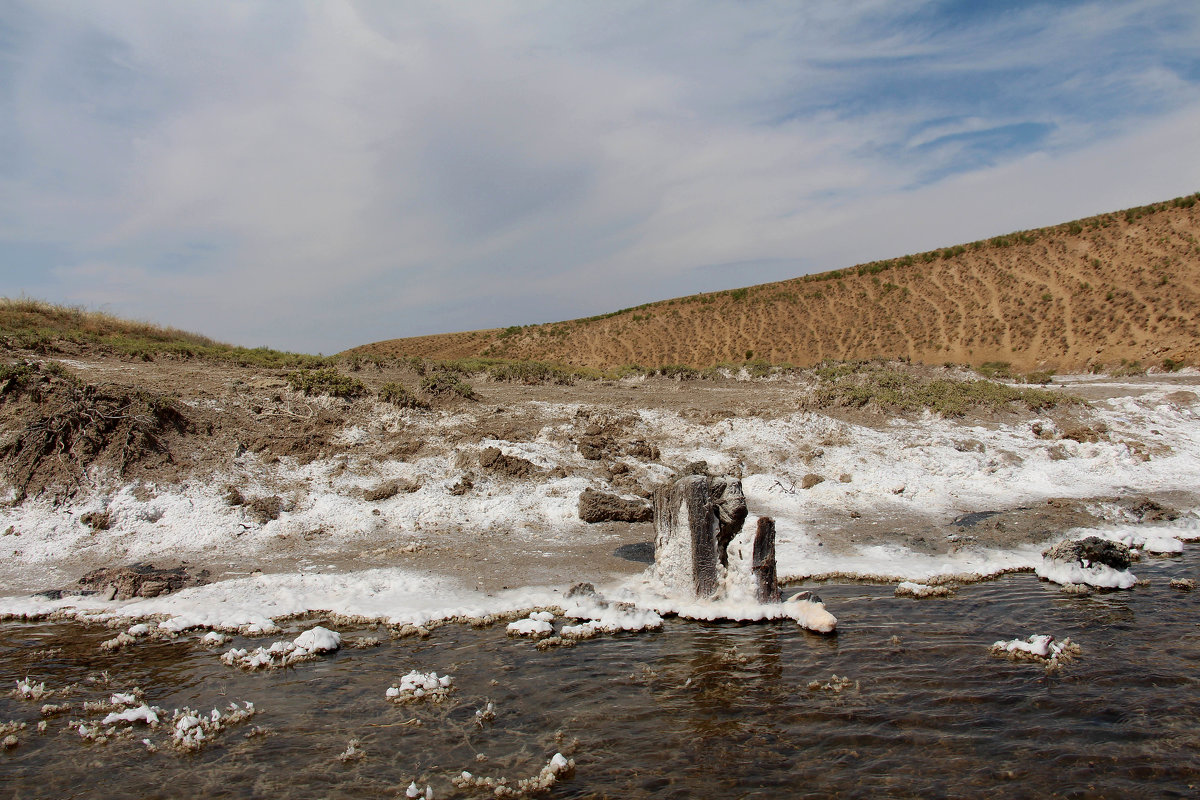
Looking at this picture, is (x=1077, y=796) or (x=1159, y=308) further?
(x=1159, y=308)

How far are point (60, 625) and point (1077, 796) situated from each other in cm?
1001

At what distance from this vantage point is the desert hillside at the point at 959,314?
→ 35281 millimetres

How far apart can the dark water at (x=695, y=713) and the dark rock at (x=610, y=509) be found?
12.4 feet

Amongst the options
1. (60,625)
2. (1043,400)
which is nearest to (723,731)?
(60,625)

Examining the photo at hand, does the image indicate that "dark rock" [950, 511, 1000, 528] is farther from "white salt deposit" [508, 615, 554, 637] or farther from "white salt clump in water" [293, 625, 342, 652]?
"white salt clump in water" [293, 625, 342, 652]

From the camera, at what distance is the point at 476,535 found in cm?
1079

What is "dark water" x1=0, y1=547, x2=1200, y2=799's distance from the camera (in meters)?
4.64

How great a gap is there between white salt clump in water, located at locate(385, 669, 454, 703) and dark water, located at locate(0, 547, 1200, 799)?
125 millimetres

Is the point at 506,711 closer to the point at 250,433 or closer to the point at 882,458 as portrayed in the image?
the point at 250,433

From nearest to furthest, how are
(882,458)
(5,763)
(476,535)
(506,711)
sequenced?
(5,763), (506,711), (476,535), (882,458)

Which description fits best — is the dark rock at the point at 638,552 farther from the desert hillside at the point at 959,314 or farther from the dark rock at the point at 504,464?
the desert hillside at the point at 959,314

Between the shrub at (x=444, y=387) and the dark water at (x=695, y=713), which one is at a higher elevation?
the shrub at (x=444, y=387)

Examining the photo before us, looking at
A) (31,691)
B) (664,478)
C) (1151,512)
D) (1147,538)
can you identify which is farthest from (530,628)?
(1151,512)

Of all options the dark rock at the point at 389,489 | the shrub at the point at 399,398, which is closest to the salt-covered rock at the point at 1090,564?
the dark rock at the point at 389,489
